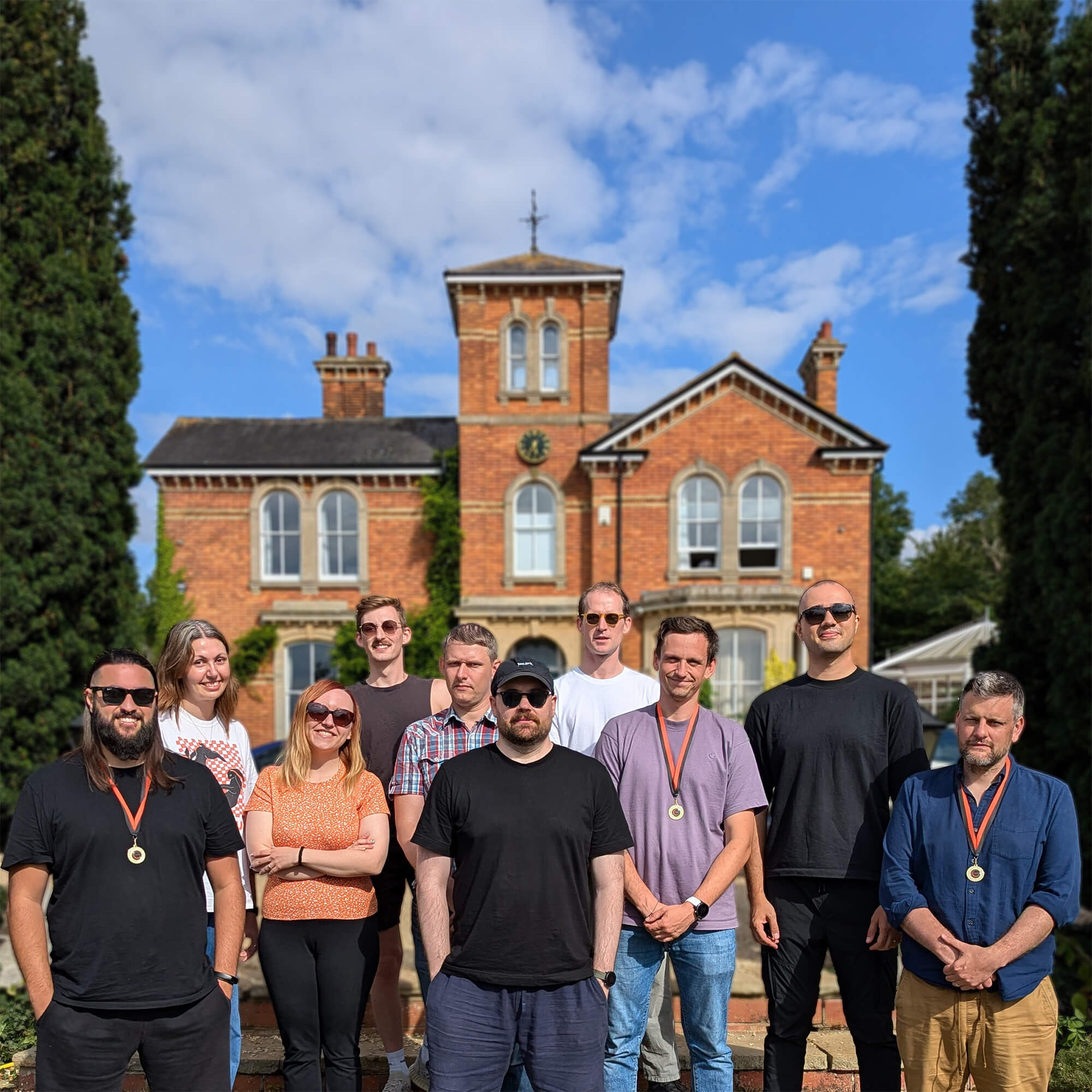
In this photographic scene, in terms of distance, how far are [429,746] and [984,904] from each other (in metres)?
2.32

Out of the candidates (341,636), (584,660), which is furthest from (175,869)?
(341,636)

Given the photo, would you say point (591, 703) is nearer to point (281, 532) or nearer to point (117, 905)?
point (117, 905)

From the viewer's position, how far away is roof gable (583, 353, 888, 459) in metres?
16.9

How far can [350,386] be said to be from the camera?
67.6 ft

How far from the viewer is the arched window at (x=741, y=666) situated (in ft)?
54.1

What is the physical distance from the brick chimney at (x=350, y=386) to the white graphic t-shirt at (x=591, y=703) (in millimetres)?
17385

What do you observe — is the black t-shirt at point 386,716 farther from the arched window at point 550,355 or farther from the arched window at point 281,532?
the arched window at point 281,532

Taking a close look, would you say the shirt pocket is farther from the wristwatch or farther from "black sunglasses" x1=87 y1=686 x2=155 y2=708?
"black sunglasses" x1=87 y1=686 x2=155 y2=708

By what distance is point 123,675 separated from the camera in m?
2.95

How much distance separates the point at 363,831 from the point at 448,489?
14835 millimetres

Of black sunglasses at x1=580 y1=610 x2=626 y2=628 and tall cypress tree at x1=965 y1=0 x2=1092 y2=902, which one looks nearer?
black sunglasses at x1=580 y1=610 x2=626 y2=628

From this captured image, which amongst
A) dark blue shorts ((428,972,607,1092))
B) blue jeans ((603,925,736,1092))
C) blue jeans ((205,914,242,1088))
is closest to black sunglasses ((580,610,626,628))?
blue jeans ((603,925,736,1092))

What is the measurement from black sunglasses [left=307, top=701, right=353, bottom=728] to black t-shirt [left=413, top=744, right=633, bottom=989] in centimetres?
69

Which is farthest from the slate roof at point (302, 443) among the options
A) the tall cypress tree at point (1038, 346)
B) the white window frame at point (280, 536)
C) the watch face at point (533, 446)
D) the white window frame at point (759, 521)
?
the tall cypress tree at point (1038, 346)
